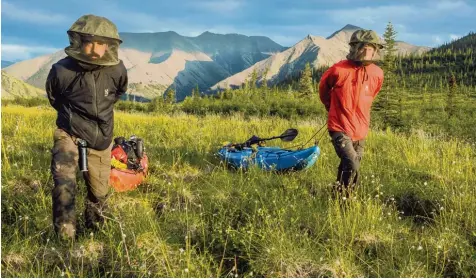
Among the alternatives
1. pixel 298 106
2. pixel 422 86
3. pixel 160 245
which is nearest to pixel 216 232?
pixel 160 245

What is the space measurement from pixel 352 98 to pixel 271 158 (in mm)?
2113

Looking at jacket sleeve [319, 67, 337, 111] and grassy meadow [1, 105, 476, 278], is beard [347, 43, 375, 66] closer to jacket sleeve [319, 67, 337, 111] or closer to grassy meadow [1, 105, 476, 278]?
jacket sleeve [319, 67, 337, 111]

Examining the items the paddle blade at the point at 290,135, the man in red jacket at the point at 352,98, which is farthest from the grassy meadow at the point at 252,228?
the paddle blade at the point at 290,135

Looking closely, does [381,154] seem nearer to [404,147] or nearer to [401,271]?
[404,147]

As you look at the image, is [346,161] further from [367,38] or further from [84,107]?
[84,107]

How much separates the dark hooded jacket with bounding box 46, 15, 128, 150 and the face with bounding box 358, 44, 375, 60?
3.31 meters

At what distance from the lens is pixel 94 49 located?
4777 mm

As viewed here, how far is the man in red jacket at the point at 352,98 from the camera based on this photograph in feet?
19.5

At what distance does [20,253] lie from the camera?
4324mm

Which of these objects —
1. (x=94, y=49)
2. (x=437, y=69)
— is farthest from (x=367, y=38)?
(x=437, y=69)

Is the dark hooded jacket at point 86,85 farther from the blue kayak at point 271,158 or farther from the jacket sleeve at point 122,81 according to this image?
the blue kayak at point 271,158

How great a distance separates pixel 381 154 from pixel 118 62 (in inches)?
233

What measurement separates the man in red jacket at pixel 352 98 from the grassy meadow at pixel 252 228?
1.72 feet

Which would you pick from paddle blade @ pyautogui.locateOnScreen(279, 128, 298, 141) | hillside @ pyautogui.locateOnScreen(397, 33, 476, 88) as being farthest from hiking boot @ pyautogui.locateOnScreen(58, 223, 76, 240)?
hillside @ pyautogui.locateOnScreen(397, 33, 476, 88)
